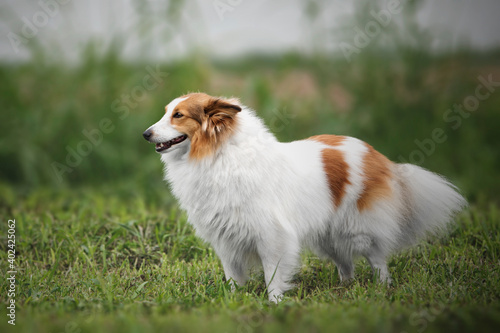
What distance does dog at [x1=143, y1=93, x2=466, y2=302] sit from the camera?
3273 millimetres

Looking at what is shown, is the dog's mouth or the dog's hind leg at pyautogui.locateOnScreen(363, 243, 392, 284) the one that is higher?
the dog's mouth

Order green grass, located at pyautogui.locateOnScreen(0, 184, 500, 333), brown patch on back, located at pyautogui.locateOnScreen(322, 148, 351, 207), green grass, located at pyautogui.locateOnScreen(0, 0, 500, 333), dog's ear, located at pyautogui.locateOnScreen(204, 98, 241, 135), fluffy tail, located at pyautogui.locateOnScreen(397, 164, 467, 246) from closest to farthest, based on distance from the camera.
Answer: green grass, located at pyautogui.locateOnScreen(0, 184, 500, 333) < green grass, located at pyautogui.locateOnScreen(0, 0, 500, 333) < dog's ear, located at pyautogui.locateOnScreen(204, 98, 241, 135) < brown patch on back, located at pyautogui.locateOnScreen(322, 148, 351, 207) < fluffy tail, located at pyautogui.locateOnScreen(397, 164, 467, 246)

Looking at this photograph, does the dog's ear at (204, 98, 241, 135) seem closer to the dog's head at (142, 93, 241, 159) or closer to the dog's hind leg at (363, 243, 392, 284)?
the dog's head at (142, 93, 241, 159)

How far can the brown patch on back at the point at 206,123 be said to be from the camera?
327 cm

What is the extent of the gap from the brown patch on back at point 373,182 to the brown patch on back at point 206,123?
3.63ft

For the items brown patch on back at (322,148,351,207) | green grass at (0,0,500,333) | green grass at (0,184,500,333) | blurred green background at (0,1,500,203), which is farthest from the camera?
blurred green background at (0,1,500,203)

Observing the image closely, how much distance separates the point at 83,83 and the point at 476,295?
5.77m

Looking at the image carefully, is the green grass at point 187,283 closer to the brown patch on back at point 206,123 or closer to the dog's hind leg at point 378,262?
the dog's hind leg at point 378,262

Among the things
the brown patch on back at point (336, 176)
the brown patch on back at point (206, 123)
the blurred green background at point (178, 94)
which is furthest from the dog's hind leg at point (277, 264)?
the blurred green background at point (178, 94)

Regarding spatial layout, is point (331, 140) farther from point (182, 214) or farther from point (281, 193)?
point (182, 214)

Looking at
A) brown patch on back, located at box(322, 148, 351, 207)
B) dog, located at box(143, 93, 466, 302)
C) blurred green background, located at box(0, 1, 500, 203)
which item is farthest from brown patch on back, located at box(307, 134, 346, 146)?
blurred green background, located at box(0, 1, 500, 203)

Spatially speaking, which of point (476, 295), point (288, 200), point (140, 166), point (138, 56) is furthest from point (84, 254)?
point (138, 56)

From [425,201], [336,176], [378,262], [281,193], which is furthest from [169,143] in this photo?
[425,201]

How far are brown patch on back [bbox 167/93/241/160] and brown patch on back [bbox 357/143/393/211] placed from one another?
111cm
